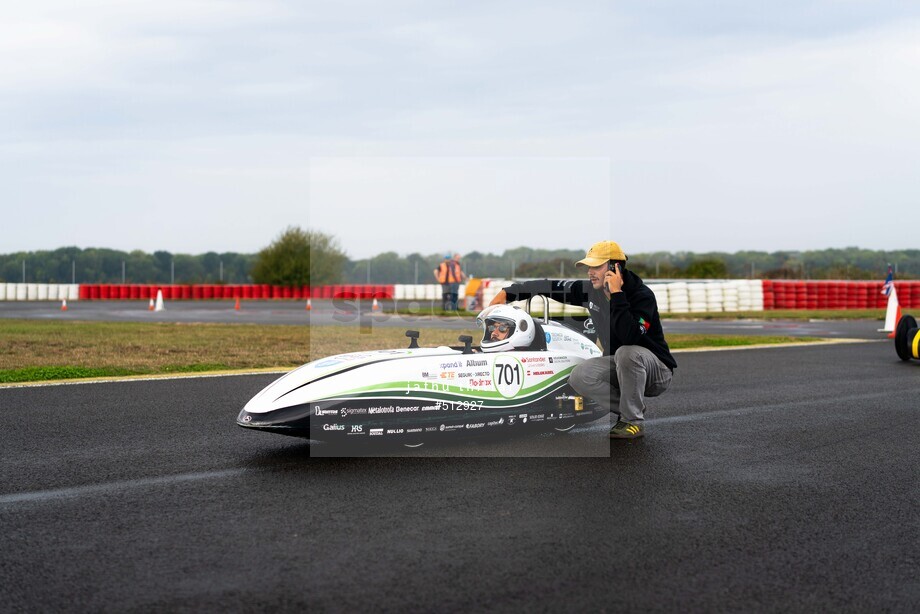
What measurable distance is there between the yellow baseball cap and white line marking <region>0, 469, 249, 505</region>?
276cm

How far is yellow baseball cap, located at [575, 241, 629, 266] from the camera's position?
6676 mm

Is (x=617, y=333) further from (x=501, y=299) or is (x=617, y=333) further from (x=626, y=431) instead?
(x=501, y=299)

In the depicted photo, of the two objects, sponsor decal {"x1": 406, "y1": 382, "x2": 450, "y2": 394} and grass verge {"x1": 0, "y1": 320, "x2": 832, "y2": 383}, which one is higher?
sponsor decal {"x1": 406, "y1": 382, "x2": 450, "y2": 394}

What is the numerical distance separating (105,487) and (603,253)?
11.8 ft

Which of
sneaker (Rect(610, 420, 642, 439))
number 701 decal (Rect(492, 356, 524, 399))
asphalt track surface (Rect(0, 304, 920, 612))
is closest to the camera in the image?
asphalt track surface (Rect(0, 304, 920, 612))

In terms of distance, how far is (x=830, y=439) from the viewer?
7.15 meters

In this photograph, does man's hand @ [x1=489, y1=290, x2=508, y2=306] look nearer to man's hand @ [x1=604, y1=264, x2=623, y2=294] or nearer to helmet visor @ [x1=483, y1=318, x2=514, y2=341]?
helmet visor @ [x1=483, y1=318, x2=514, y2=341]

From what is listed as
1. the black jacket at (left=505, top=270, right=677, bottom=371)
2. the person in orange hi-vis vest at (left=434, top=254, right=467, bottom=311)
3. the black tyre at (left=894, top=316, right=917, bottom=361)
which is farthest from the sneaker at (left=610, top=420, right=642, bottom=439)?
the black tyre at (left=894, top=316, right=917, bottom=361)

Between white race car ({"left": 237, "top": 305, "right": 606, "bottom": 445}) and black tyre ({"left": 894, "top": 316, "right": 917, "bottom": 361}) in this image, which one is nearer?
white race car ({"left": 237, "top": 305, "right": 606, "bottom": 445})

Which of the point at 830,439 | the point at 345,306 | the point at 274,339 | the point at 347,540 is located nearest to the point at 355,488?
the point at 347,540

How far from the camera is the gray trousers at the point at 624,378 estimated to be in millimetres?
6828

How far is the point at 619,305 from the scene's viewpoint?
6789mm

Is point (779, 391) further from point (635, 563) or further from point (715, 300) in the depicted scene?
point (715, 300)

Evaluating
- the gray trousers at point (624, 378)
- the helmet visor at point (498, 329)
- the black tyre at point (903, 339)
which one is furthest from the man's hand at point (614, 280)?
the black tyre at point (903, 339)
